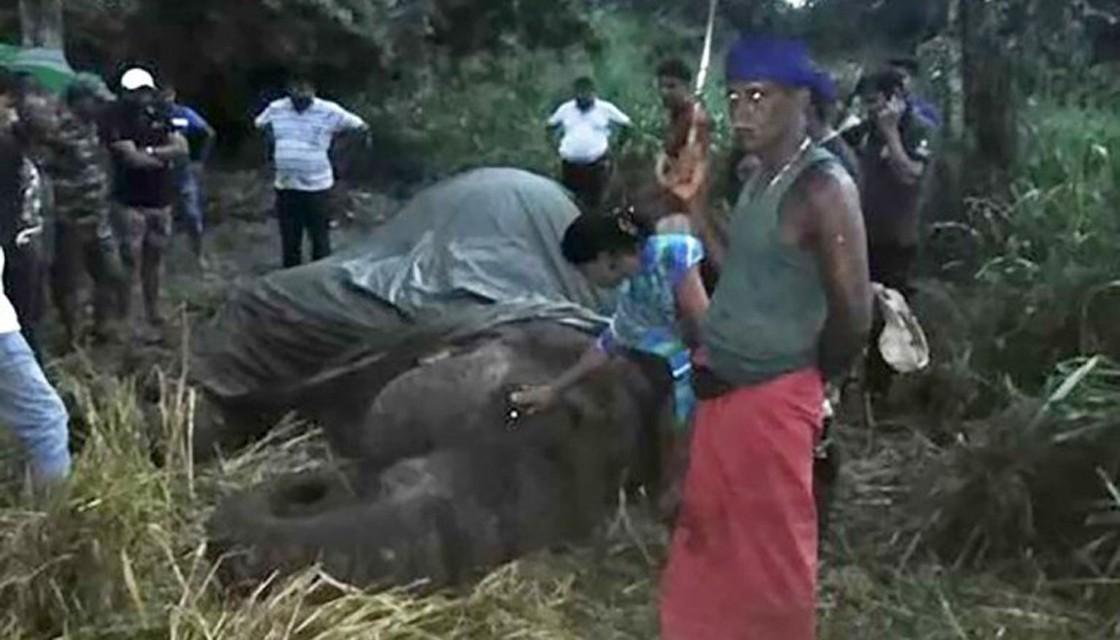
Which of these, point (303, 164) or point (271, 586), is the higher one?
point (303, 164)

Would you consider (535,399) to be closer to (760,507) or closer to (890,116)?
(760,507)

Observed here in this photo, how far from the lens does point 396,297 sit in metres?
7.82

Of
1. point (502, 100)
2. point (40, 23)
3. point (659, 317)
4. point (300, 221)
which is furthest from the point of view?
point (502, 100)

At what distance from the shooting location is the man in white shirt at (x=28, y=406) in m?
5.40

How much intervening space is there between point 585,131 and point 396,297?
571 cm

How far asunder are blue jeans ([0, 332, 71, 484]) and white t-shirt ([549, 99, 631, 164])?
8.08 m

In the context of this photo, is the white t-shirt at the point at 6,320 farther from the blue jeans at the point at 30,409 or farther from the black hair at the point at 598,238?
the black hair at the point at 598,238

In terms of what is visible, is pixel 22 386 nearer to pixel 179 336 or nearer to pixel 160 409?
pixel 160 409

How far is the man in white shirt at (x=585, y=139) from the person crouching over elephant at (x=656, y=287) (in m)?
7.57

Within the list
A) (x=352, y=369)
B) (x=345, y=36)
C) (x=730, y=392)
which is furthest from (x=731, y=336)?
(x=345, y=36)

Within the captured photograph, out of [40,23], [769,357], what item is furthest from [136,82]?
[769,357]

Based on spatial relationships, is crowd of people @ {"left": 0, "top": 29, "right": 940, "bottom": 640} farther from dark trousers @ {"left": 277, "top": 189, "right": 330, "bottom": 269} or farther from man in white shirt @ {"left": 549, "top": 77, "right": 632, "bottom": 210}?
man in white shirt @ {"left": 549, "top": 77, "right": 632, "bottom": 210}

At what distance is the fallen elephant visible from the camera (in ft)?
18.3

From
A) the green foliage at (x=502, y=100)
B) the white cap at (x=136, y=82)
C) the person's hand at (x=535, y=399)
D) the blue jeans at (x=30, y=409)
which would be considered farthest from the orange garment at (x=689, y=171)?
the green foliage at (x=502, y=100)
